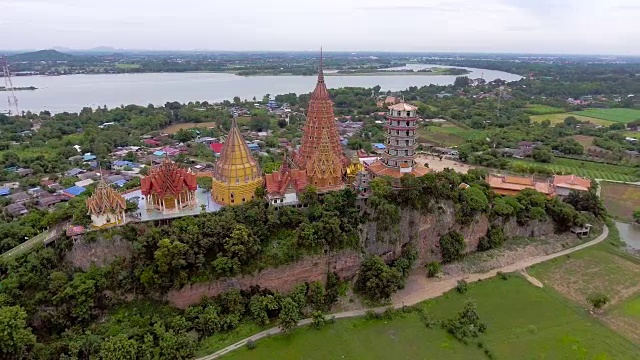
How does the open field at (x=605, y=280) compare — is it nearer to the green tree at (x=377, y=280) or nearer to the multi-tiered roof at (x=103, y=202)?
the green tree at (x=377, y=280)

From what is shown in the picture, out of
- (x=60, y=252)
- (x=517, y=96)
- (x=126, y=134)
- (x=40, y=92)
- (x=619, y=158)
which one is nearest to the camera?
(x=60, y=252)

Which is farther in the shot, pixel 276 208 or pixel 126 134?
pixel 126 134

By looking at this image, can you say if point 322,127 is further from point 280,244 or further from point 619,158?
Result: point 619,158

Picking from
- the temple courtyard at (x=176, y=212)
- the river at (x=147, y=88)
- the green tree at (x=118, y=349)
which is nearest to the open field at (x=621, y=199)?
the temple courtyard at (x=176, y=212)

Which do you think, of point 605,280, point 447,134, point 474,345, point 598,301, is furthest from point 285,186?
point 447,134

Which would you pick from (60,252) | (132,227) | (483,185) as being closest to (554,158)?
(483,185)

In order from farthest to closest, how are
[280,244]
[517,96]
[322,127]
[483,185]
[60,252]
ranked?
[517,96], [483,185], [322,127], [280,244], [60,252]

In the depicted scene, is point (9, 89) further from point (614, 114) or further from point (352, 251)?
point (614, 114)

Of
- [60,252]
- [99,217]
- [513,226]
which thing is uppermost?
[99,217]
